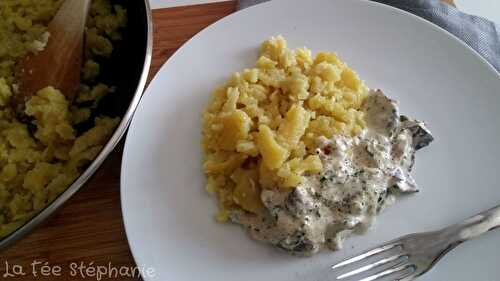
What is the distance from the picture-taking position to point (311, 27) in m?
1.33

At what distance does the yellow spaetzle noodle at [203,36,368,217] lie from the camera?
1.01 meters

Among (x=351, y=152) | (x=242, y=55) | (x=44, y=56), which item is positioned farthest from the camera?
(x=242, y=55)

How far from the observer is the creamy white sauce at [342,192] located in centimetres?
99

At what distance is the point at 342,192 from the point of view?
3.34ft

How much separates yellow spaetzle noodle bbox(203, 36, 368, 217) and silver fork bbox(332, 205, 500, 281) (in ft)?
0.64

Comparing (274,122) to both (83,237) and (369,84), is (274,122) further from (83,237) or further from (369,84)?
(83,237)

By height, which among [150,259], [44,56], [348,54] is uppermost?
[348,54]

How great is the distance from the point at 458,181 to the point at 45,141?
2.96ft

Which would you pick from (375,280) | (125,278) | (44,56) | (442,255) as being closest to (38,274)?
(125,278)

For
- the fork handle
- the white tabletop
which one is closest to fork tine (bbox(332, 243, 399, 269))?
the fork handle

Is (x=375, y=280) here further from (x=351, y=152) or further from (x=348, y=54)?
(x=348, y=54)

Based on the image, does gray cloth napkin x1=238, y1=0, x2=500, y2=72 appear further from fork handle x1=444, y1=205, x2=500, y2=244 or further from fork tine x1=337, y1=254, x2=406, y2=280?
fork tine x1=337, y1=254, x2=406, y2=280

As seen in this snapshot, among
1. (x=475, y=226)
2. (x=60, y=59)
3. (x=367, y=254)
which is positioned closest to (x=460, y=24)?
(x=475, y=226)

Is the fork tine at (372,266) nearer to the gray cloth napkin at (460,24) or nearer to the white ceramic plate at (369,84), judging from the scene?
the white ceramic plate at (369,84)
